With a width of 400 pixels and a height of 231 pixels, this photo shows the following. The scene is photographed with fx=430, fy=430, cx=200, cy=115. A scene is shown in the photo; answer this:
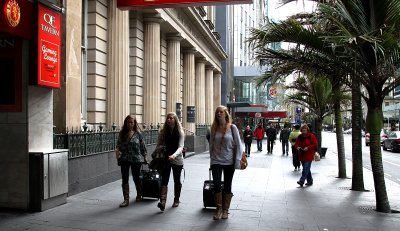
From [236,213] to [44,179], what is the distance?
128 inches

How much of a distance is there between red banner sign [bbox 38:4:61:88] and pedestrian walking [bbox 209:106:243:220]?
9.49 ft

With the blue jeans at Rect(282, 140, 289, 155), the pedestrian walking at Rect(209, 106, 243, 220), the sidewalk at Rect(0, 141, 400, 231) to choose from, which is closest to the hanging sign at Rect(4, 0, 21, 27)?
the sidewalk at Rect(0, 141, 400, 231)

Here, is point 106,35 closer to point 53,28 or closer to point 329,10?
point 53,28

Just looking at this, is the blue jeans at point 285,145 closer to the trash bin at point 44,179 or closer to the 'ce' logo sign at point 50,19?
the trash bin at point 44,179

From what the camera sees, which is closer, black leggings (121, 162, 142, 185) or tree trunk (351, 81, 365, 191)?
black leggings (121, 162, 142, 185)

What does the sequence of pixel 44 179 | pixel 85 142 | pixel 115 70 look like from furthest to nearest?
pixel 115 70 → pixel 85 142 → pixel 44 179

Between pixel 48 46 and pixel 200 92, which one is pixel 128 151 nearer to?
pixel 48 46

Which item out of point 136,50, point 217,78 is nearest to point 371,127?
point 136,50

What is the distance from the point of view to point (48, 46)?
7152mm

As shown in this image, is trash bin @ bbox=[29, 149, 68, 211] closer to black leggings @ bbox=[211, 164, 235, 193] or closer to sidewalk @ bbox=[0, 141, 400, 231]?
sidewalk @ bbox=[0, 141, 400, 231]

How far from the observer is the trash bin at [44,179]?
6996mm

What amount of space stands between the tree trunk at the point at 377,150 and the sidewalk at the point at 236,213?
0.32m

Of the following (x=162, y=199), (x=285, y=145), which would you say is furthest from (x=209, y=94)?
(x=162, y=199)

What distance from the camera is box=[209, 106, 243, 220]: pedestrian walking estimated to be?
6719 mm
